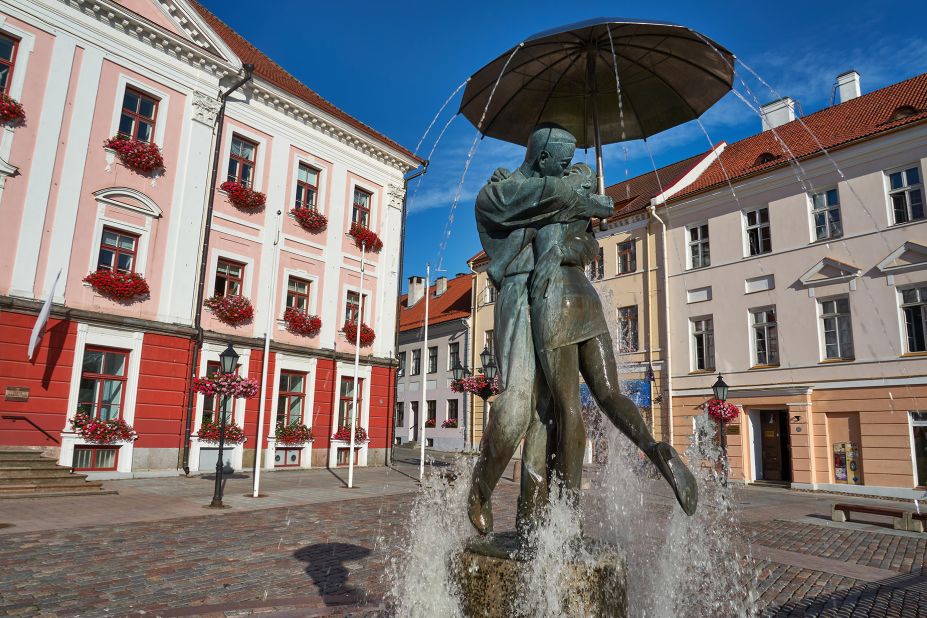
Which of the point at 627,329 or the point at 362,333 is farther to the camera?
the point at 627,329

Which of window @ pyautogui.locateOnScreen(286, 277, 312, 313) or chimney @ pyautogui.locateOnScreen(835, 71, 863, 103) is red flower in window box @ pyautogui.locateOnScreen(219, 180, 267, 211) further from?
chimney @ pyautogui.locateOnScreen(835, 71, 863, 103)

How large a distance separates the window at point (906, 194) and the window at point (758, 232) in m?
3.88

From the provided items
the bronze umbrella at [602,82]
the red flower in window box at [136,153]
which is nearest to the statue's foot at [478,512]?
the bronze umbrella at [602,82]

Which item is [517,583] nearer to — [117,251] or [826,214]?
[117,251]

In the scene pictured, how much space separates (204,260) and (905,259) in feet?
68.6

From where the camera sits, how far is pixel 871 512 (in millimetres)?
10969

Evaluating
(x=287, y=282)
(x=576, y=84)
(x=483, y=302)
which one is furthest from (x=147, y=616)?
(x=483, y=302)

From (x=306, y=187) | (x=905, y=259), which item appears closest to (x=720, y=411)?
(x=905, y=259)

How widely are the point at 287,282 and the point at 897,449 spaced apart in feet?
A: 64.4

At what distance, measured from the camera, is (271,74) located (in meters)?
22.6

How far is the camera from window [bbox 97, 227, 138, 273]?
621 inches

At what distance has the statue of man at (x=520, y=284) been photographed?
3.45m

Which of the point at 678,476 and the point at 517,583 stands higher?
the point at 678,476

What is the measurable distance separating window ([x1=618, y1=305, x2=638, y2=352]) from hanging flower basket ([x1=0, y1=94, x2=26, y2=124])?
69.0ft
